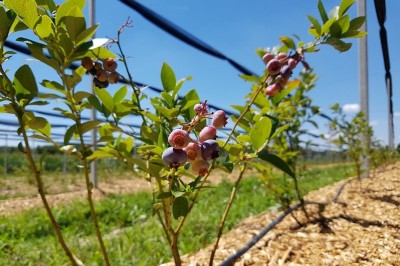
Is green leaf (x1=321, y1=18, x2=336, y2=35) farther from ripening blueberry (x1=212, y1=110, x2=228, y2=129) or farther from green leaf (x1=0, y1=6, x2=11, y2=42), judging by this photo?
green leaf (x1=0, y1=6, x2=11, y2=42)

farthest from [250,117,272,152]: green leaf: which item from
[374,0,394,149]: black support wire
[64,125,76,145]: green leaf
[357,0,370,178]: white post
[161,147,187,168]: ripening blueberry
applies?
[357,0,370,178]: white post

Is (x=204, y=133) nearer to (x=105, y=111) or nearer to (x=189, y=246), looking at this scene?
(x=105, y=111)

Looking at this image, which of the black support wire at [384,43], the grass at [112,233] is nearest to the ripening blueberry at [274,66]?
the grass at [112,233]

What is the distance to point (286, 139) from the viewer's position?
281 cm

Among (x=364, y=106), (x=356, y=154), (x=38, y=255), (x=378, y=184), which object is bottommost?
(x=38, y=255)

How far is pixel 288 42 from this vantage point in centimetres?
115

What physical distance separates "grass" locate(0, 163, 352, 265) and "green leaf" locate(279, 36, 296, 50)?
1.40m

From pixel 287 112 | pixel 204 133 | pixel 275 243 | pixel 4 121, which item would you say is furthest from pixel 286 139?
pixel 4 121

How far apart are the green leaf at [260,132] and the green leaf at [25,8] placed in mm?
526

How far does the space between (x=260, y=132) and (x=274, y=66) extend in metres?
0.18

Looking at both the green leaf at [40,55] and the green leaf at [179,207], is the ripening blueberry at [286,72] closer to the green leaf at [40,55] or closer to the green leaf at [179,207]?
the green leaf at [179,207]

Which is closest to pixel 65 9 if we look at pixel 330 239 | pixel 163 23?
pixel 330 239

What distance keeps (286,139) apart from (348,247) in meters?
1.08

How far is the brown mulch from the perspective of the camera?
1.74 metres
